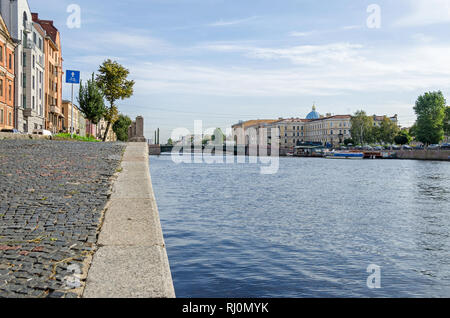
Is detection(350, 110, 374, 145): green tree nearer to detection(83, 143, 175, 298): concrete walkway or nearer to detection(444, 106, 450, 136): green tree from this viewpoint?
detection(444, 106, 450, 136): green tree

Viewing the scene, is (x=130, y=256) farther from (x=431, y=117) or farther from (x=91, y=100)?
(x=431, y=117)

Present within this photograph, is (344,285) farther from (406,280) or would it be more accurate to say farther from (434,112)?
(434,112)

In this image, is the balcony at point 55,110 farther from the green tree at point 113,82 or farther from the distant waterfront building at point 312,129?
the distant waterfront building at point 312,129

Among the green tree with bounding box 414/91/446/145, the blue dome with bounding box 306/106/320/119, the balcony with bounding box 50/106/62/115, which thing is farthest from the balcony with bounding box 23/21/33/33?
the blue dome with bounding box 306/106/320/119

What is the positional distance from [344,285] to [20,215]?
5116 mm

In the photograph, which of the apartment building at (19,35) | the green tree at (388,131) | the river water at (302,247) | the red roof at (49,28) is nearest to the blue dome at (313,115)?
the green tree at (388,131)

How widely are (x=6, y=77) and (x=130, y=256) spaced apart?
1656 inches

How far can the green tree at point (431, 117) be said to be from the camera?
91.3 m

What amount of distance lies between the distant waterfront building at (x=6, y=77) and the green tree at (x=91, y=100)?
898 cm

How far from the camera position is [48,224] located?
5.45 meters

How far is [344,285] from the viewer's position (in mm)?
6578

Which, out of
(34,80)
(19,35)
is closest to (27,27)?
(19,35)

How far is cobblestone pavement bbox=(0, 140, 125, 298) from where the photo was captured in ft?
11.8
